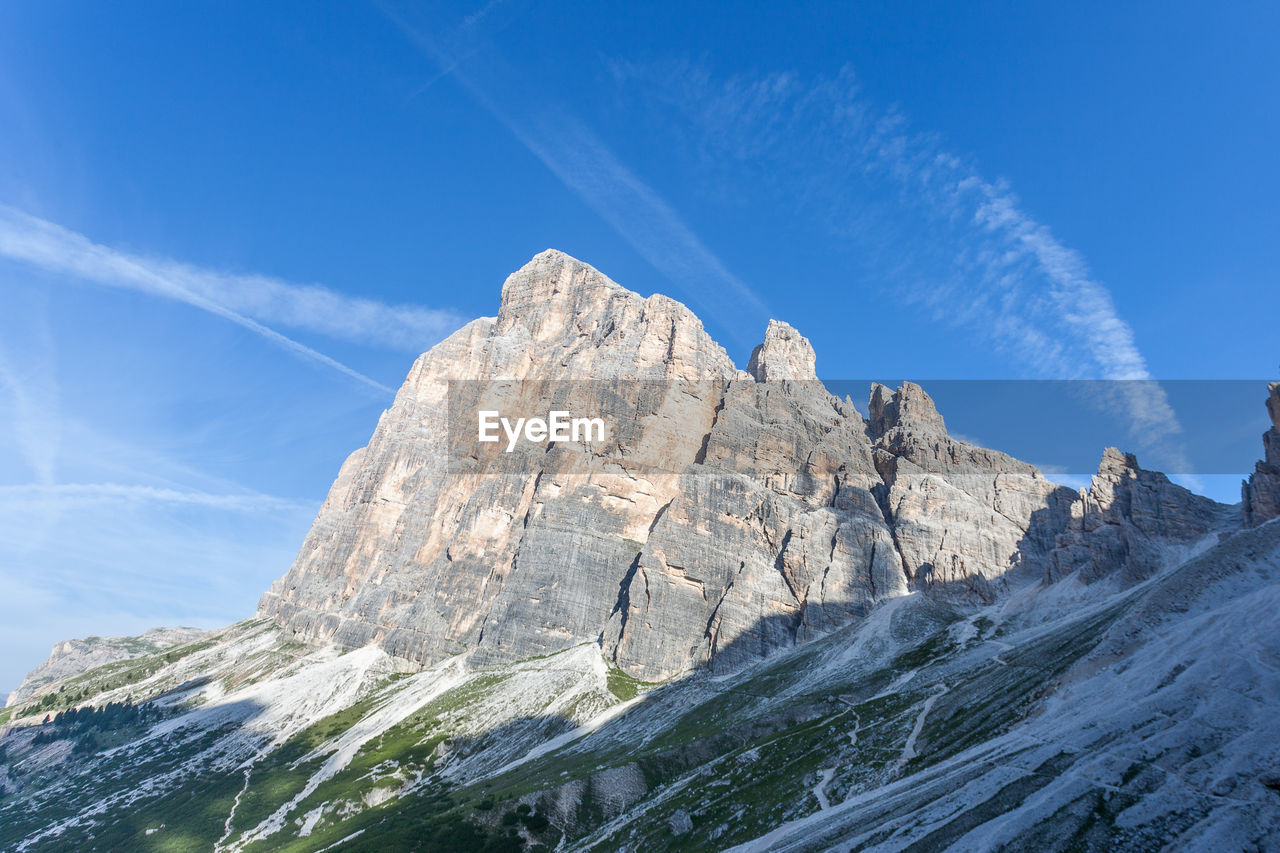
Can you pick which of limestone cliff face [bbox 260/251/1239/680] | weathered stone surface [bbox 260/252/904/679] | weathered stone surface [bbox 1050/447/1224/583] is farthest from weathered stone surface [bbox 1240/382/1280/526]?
weathered stone surface [bbox 260/252/904/679]

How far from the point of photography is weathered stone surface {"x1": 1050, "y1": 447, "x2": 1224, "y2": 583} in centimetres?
11438

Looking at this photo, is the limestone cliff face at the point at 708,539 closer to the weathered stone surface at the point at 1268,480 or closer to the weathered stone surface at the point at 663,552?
the weathered stone surface at the point at 663,552

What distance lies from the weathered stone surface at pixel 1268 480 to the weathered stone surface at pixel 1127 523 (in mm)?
10918

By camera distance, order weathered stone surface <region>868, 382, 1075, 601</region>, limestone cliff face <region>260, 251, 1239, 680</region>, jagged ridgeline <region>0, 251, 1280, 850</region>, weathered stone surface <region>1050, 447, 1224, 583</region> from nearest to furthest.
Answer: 1. jagged ridgeline <region>0, 251, 1280, 850</region>
2. weathered stone surface <region>1050, 447, 1224, 583</region>
3. weathered stone surface <region>868, 382, 1075, 601</region>
4. limestone cliff face <region>260, 251, 1239, 680</region>

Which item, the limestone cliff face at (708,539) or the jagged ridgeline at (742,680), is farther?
the limestone cliff face at (708,539)

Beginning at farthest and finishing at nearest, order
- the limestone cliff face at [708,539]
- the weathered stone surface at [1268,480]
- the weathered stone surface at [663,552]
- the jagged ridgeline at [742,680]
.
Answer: the weathered stone surface at [663,552] < the limestone cliff face at [708,539] < the weathered stone surface at [1268,480] < the jagged ridgeline at [742,680]

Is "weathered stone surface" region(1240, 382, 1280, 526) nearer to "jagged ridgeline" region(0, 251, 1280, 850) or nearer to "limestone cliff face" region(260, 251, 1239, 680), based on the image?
"jagged ridgeline" region(0, 251, 1280, 850)

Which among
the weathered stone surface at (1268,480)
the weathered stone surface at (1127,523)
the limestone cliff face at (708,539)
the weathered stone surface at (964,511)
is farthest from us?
the limestone cliff face at (708,539)

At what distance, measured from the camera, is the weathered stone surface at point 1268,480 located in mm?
105125

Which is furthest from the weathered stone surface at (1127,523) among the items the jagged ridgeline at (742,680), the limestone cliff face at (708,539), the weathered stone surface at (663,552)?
the weathered stone surface at (663,552)

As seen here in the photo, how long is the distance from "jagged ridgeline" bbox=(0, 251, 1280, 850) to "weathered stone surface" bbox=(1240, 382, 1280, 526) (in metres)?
0.52

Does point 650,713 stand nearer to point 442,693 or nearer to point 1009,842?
point 442,693

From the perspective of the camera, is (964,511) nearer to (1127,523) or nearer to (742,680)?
(1127,523)

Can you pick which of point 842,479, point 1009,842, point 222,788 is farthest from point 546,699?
point 1009,842
